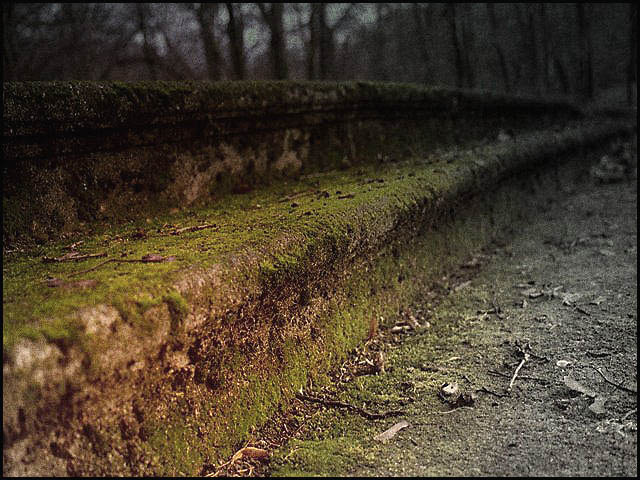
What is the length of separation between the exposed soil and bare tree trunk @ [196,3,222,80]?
8287 millimetres

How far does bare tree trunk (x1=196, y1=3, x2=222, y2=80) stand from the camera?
9664mm

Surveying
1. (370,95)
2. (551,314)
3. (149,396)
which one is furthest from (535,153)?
(149,396)

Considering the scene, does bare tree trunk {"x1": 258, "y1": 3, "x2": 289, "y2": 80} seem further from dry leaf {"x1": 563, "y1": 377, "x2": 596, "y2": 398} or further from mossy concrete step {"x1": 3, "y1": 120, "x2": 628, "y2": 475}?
dry leaf {"x1": 563, "y1": 377, "x2": 596, "y2": 398}

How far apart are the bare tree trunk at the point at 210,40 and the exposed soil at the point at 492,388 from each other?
8287 mm

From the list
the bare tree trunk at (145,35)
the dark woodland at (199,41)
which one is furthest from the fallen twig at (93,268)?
the bare tree trunk at (145,35)

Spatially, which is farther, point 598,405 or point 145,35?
point 145,35

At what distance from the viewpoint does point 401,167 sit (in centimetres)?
295

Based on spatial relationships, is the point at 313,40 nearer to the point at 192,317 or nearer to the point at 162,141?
the point at 162,141

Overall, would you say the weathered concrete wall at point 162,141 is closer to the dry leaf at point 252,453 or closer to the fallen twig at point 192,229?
the fallen twig at point 192,229

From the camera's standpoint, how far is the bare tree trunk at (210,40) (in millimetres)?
9664

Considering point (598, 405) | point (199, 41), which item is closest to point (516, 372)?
point (598, 405)

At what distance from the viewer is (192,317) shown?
111 centimetres

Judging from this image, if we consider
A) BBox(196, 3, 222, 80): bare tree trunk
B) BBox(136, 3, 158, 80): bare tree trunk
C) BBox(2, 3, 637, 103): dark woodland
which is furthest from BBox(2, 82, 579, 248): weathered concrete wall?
BBox(136, 3, 158, 80): bare tree trunk

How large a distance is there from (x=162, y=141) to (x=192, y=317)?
103 centimetres
